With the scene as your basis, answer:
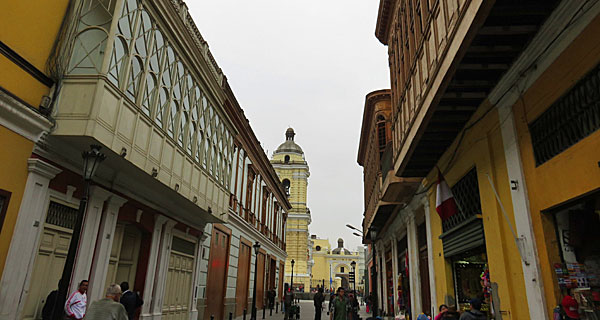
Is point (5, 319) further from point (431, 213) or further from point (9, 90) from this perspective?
point (431, 213)

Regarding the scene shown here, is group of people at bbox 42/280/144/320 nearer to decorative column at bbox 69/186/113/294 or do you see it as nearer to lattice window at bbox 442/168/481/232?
decorative column at bbox 69/186/113/294

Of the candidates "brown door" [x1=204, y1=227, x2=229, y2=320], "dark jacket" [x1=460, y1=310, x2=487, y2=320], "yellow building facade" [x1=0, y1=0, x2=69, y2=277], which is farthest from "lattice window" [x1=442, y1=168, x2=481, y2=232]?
"brown door" [x1=204, y1=227, x2=229, y2=320]

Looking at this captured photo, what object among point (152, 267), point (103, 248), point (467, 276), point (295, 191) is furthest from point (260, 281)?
point (295, 191)

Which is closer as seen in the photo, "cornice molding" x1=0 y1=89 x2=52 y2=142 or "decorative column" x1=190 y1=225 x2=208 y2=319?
"cornice molding" x1=0 y1=89 x2=52 y2=142

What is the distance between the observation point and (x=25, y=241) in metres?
7.34

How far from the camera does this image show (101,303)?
219 inches

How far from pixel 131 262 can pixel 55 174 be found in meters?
4.82

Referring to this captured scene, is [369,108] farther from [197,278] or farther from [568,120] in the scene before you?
[568,120]

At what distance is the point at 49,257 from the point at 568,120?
9.67 metres

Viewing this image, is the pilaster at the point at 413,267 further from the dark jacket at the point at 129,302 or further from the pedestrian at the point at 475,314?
the dark jacket at the point at 129,302

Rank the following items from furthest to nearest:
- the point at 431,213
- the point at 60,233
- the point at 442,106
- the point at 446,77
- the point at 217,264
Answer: the point at 217,264
the point at 431,213
the point at 60,233
the point at 442,106
the point at 446,77

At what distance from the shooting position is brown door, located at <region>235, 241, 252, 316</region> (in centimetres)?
2204

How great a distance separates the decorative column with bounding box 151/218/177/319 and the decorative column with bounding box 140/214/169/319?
0.44 feet

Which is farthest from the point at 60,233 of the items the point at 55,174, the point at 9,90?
the point at 9,90
